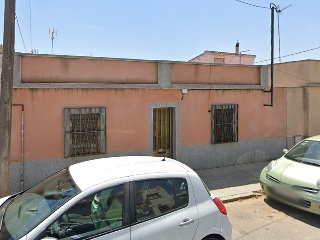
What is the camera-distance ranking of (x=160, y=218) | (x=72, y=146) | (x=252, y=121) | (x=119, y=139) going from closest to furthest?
(x=160, y=218) → (x=72, y=146) → (x=119, y=139) → (x=252, y=121)

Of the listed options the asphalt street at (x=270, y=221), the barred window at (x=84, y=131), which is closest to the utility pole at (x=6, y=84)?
the barred window at (x=84, y=131)

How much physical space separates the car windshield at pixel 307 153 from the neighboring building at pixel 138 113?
2678mm

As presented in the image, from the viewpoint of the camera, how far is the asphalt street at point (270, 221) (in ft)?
15.7

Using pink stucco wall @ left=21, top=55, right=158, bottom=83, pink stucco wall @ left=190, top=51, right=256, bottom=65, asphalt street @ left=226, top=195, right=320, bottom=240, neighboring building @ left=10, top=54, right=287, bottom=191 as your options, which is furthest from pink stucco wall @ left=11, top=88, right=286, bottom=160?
pink stucco wall @ left=190, top=51, right=256, bottom=65

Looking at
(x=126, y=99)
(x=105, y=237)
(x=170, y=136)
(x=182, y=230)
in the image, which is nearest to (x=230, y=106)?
(x=170, y=136)

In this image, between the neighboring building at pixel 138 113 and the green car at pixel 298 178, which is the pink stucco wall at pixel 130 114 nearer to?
the neighboring building at pixel 138 113

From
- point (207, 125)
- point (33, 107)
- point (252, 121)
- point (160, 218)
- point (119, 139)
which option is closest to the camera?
point (160, 218)

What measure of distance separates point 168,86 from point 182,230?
5.57 m

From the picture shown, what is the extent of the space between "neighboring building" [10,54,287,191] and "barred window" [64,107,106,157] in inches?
1.0

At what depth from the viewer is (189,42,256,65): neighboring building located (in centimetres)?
1869

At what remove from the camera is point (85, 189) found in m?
2.88

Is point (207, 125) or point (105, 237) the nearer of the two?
point (105, 237)

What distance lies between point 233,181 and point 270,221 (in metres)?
2.34

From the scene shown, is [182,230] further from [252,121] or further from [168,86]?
[252,121]
